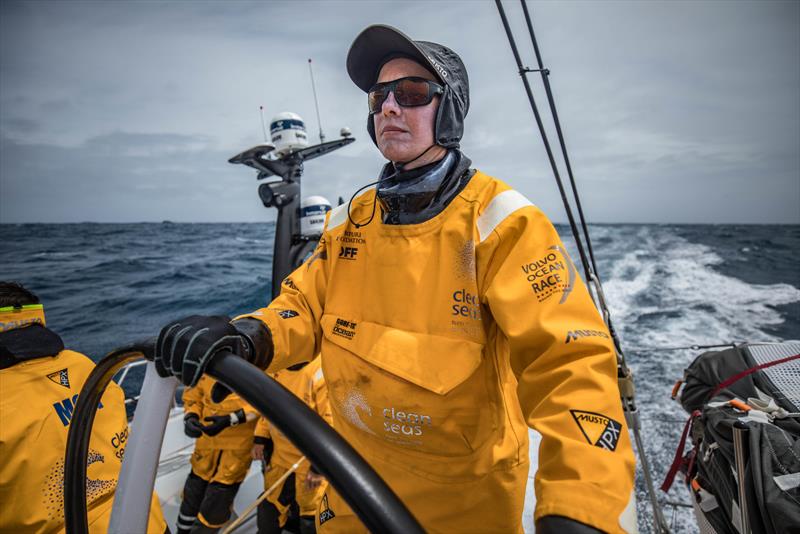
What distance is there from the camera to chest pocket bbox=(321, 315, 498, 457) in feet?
3.60

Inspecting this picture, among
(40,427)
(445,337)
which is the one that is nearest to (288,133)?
(40,427)

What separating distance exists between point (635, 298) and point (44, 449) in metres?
11.9

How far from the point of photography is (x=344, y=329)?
133 centimetres

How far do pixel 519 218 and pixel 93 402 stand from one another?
4.07 feet

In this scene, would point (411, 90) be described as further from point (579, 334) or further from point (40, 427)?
point (40, 427)

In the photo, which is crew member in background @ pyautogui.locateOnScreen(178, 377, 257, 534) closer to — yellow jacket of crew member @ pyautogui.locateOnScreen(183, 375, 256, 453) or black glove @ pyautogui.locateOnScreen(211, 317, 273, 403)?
yellow jacket of crew member @ pyautogui.locateOnScreen(183, 375, 256, 453)

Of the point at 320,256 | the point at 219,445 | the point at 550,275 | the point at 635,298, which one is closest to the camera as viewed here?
the point at 550,275

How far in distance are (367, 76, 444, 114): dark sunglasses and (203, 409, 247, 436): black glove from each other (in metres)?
2.78

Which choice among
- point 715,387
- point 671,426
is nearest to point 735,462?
point 715,387

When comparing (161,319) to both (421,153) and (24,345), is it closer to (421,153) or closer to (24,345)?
(24,345)

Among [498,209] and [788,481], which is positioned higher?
[498,209]

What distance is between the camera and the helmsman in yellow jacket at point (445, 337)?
82 cm

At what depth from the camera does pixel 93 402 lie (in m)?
0.91

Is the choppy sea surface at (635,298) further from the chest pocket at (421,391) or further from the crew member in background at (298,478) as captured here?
the chest pocket at (421,391)
